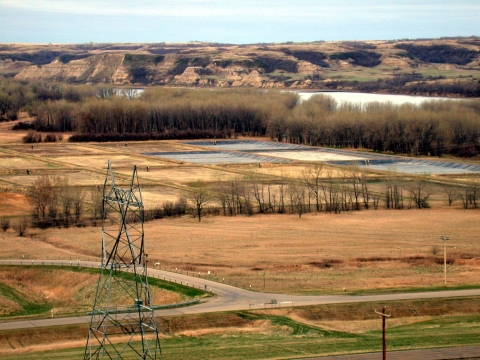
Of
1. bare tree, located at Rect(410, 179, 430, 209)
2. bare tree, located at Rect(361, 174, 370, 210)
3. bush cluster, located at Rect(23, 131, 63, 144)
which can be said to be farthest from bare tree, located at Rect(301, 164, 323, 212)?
bush cluster, located at Rect(23, 131, 63, 144)

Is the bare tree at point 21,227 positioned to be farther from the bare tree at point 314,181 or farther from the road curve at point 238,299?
the bare tree at point 314,181

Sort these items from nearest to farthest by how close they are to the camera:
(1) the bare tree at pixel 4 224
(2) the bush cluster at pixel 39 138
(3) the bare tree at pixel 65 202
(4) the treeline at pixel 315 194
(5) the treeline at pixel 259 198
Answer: (1) the bare tree at pixel 4 224, (3) the bare tree at pixel 65 202, (5) the treeline at pixel 259 198, (4) the treeline at pixel 315 194, (2) the bush cluster at pixel 39 138

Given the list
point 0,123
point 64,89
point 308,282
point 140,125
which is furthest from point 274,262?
point 64,89

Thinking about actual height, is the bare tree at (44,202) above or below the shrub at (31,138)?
above

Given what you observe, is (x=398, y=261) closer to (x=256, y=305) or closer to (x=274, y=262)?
(x=274, y=262)

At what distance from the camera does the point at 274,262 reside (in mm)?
54156

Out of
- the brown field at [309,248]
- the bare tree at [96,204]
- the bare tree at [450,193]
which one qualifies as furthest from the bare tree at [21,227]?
the bare tree at [450,193]

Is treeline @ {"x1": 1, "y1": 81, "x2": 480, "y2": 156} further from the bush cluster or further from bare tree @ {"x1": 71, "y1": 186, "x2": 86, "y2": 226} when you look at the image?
bare tree @ {"x1": 71, "y1": 186, "x2": 86, "y2": 226}

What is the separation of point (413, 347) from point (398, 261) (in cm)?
1791

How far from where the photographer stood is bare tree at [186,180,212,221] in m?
70.6

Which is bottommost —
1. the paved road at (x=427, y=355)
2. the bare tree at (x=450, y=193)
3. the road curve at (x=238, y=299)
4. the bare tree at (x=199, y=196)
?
the bare tree at (x=450, y=193)

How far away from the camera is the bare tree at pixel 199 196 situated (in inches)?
2781

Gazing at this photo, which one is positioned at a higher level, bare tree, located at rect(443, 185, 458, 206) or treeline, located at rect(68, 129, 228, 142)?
bare tree, located at rect(443, 185, 458, 206)

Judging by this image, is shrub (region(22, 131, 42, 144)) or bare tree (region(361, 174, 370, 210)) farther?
shrub (region(22, 131, 42, 144))
